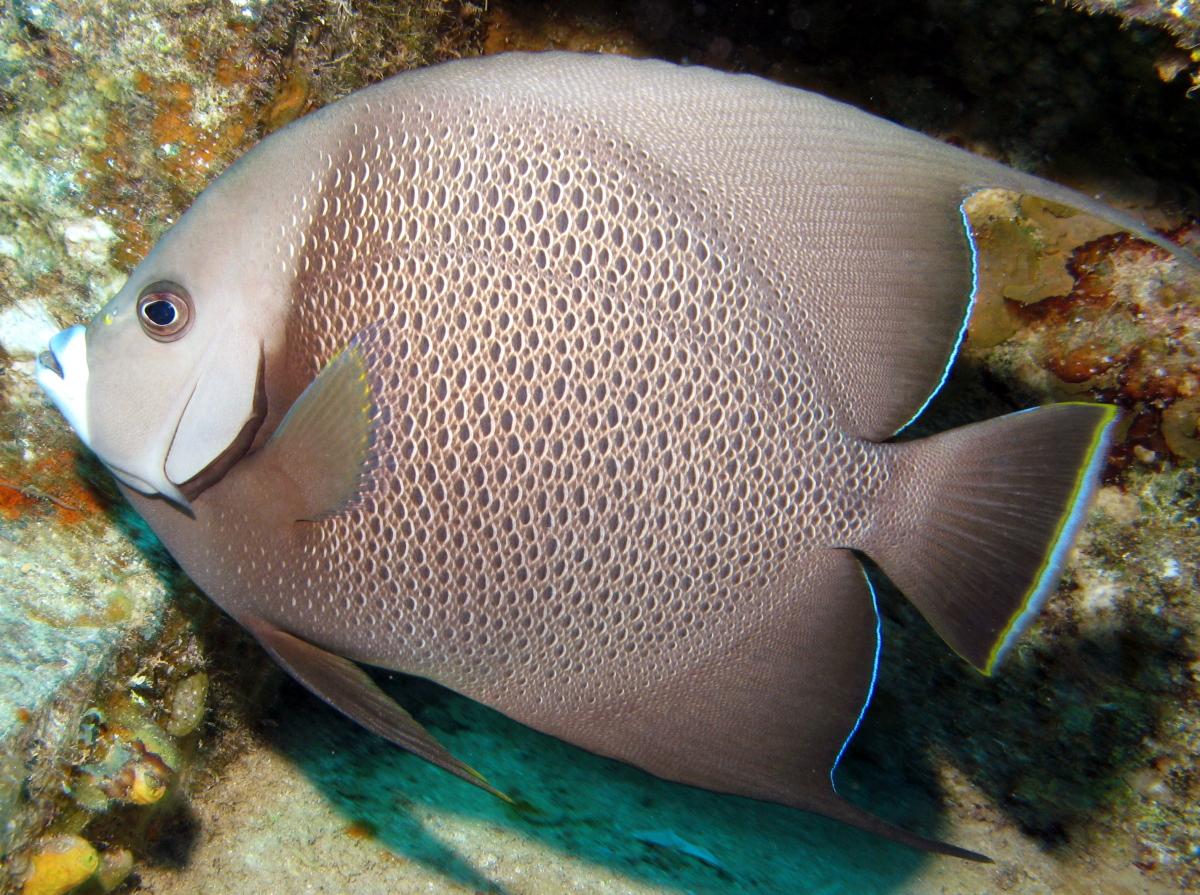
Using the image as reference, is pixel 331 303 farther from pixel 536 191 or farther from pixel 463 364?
pixel 536 191

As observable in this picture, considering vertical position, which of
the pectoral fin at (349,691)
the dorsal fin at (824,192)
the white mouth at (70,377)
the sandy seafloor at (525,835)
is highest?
the dorsal fin at (824,192)

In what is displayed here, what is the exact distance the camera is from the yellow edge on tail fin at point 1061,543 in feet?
3.82

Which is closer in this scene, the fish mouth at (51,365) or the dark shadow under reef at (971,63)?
the fish mouth at (51,365)

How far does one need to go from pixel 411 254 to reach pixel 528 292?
22 centimetres

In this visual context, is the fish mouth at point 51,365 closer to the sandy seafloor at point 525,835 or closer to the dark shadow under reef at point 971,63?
the sandy seafloor at point 525,835

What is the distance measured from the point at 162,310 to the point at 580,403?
74cm

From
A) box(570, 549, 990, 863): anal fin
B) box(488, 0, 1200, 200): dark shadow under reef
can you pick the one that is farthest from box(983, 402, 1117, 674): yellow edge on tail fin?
box(488, 0, 1200, 200): dark shadow under reef

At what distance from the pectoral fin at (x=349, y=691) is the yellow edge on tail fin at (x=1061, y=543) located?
40.0 inches

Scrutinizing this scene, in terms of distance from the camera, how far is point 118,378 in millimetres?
1126

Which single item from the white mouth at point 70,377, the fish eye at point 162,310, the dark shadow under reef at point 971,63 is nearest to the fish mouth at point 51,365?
the white mouth at point 70,377

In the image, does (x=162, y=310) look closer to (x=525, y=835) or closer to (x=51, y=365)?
(x=51, y=365)

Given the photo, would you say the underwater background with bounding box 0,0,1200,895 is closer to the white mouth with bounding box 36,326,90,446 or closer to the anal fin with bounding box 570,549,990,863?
the white mouth with bounding box 36,326,90,446

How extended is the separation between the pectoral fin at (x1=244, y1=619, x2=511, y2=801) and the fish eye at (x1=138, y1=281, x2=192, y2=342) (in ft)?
1.89

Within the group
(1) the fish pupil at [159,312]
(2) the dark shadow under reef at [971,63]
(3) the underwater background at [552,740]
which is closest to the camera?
(1) the fish pupil at [159,312]
